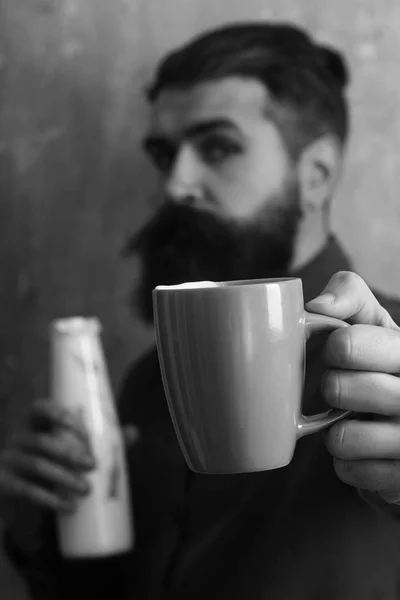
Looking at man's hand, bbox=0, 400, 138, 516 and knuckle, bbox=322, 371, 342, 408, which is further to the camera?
man's hand, bbox=0, 400, 138, 516

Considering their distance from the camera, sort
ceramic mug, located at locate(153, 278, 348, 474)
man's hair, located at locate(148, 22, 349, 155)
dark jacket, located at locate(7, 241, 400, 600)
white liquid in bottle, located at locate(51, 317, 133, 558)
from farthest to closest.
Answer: man's hair, located at locate(148, 22, 349, 155) → white liquid in bottle, located at locate(51, 317, 133, 558) → dark jacket, located at locate(7, 241, 400, 600) → ceramic mug, located at locate(153, 278, 348, 474)

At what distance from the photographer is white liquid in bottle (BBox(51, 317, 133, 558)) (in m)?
0.74

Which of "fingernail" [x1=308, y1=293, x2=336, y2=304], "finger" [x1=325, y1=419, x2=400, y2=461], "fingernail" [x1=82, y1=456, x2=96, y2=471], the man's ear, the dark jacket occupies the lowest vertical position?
the dark jacket

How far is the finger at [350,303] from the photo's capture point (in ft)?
1.27

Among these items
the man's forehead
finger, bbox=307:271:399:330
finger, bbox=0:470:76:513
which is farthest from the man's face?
finger, bbox=307:271:399:330

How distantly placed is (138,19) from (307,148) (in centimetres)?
31

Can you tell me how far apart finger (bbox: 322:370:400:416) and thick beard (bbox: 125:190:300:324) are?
1.62ft

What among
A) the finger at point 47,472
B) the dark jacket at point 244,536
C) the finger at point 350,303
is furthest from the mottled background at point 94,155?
the finger at point 350,303

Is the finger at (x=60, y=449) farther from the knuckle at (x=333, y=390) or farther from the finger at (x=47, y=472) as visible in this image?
the knuckle at (x=333, y=390)

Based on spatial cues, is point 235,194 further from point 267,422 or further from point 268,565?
point 267,422

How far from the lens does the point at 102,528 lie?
75cm

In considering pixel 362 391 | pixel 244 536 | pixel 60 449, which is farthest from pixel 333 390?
pixel 60 449

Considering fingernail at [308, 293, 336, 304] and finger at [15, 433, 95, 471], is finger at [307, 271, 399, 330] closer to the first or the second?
fingernail at [308, 293, 336, 304]

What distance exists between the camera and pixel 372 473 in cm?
42
